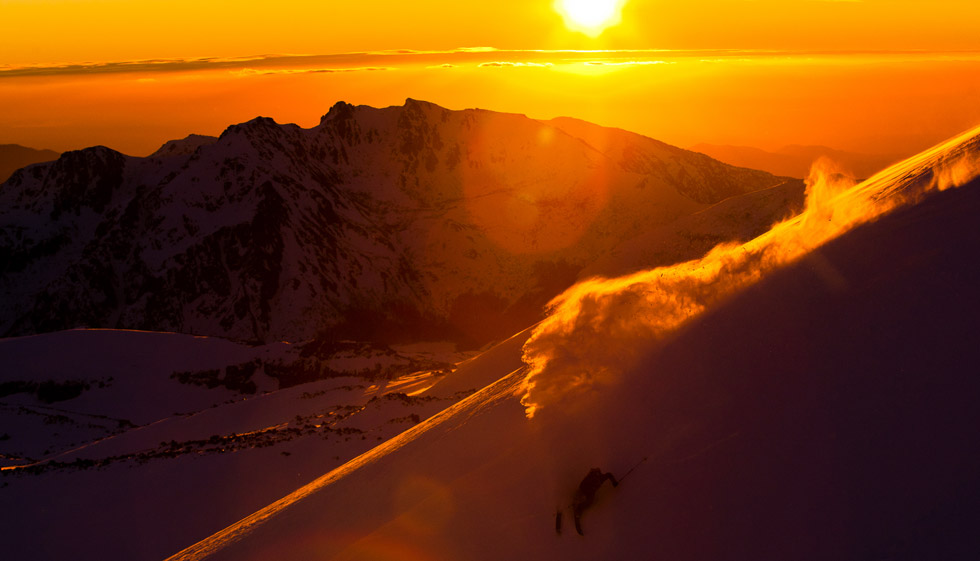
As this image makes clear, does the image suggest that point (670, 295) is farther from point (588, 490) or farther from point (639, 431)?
point (588, 490)

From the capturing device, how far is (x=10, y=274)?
164 m

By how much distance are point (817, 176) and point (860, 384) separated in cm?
562

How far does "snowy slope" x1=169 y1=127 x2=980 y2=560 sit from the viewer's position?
5.17m

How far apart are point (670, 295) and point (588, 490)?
290cm

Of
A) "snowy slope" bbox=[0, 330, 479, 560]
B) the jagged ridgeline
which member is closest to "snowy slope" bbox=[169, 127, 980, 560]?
"snowy slope" bbox=[0, 330, 479, 560]

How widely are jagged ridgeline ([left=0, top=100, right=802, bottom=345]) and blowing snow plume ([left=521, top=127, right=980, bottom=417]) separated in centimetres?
13351

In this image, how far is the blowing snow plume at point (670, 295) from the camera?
25.0 feet

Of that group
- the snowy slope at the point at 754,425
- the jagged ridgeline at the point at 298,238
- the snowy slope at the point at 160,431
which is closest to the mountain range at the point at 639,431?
the snowy slope at the point at 754,425

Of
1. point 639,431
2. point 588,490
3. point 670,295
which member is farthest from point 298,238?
point 588,490

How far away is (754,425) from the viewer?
6.06 m

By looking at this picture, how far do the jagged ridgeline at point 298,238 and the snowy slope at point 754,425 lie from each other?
134m

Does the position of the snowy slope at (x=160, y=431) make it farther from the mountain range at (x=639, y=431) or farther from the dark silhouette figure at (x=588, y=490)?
the dark silhouette figure at (x=588, y=490)

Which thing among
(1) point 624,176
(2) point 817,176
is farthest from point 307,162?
(2) point 817,176

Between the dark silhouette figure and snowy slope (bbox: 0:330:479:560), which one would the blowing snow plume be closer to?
the dark silhouette figure
